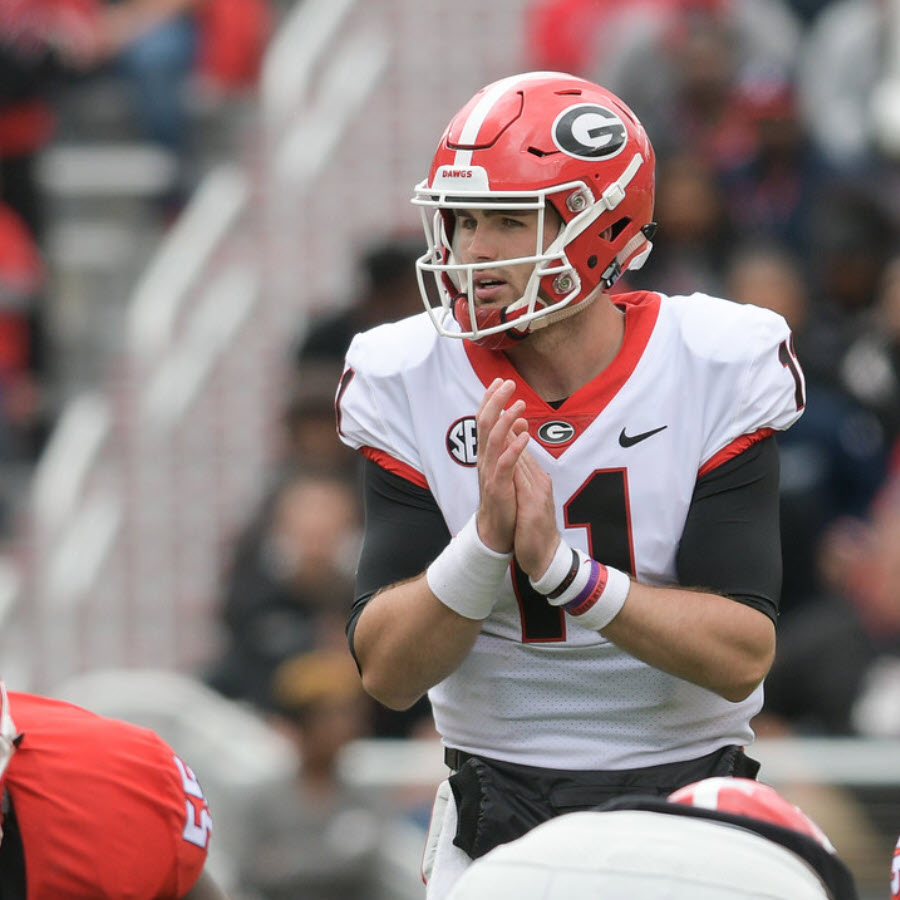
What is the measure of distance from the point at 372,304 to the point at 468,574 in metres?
5.41

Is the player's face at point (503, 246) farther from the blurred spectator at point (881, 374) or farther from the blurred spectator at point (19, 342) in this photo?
the blurred spectator at point (19, 342)

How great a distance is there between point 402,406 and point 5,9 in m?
6.56

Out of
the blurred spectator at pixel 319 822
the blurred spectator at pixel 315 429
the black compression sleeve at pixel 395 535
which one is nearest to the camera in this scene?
the black compression sleeve at pixel 395 535

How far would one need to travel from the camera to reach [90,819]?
3.38 meters

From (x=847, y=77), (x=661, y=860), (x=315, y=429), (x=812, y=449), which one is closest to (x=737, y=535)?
(x=661, y=860)

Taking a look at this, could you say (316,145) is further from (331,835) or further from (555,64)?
(331,835)

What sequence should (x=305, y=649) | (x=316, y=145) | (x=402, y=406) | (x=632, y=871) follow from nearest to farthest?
(x=632, y=871) < (x=402, y=406) < (x=305, y=649) < (x=316, y=145)

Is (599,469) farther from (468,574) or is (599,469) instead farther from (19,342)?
(19,342)

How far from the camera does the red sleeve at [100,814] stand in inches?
133

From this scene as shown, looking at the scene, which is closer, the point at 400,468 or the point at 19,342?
the point at 400,468

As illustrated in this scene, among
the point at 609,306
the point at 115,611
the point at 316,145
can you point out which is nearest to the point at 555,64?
the point at 316,145

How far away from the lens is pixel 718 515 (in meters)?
3.39

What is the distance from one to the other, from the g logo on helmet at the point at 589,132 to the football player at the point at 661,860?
3.84 ft

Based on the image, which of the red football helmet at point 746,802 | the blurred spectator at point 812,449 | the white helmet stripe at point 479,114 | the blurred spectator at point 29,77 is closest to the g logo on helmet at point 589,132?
the white helmet stripe at point 479,114
